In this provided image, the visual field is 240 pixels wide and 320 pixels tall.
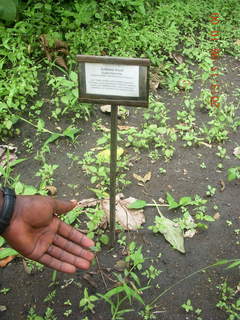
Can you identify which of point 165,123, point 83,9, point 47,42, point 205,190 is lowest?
point 205,190

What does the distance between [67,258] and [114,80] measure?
1.08 meters

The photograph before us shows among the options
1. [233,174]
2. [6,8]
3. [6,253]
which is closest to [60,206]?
[6,253]

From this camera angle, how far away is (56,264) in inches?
82.0

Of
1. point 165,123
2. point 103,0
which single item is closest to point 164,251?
point 165,123

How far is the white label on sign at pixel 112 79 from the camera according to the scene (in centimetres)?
180

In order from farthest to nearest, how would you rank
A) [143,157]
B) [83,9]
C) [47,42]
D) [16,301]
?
1. [83,9]
2. [47,42]
3. [143,157]
4. [16,301]

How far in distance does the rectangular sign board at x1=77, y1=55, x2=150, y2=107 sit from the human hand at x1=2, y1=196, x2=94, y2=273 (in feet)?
2.28

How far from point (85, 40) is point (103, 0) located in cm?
99

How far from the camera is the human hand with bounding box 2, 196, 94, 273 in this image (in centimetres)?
208

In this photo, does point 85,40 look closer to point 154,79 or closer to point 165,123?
point 154,79

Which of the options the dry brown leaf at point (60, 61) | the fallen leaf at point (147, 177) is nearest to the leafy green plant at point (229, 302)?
the fallen leaf at point (147, 177)

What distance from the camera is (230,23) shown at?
16.8ft

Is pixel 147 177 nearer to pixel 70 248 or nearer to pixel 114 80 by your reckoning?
pixel 70 248

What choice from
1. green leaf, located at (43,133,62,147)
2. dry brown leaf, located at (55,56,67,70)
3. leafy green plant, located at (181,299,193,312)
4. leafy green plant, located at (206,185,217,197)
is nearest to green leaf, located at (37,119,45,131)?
green leaf, located at (43,133,62,147)
